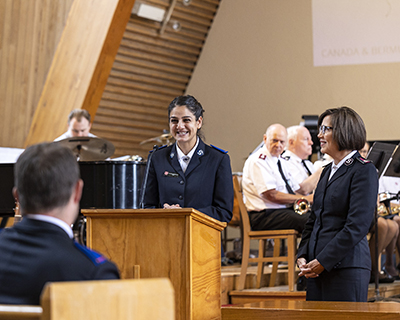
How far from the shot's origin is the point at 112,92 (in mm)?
8695

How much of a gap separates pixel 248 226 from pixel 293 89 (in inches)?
186

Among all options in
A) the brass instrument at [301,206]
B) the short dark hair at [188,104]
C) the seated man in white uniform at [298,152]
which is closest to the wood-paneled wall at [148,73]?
the seated man in white uniform at [298,152]

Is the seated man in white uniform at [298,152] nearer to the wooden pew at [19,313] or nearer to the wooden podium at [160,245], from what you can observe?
the wooden podium at [160,245]

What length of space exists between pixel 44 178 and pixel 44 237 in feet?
0.42

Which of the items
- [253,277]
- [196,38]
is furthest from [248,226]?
[196,38]

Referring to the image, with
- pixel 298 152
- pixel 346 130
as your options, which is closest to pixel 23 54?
pixel 298 152

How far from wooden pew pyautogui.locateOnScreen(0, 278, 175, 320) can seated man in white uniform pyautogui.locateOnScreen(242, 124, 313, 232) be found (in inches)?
152

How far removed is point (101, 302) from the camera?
101 centimetres

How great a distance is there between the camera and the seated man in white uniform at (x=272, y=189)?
4.93 metres

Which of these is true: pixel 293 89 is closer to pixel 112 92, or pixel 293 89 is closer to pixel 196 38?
pixel 196 38

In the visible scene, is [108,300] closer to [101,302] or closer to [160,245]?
[101,302]

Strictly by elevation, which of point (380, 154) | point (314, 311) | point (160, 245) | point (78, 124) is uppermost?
point (78, 124)

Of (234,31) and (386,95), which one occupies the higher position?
(234,31)

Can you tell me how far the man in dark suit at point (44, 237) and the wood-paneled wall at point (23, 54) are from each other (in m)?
6.34
